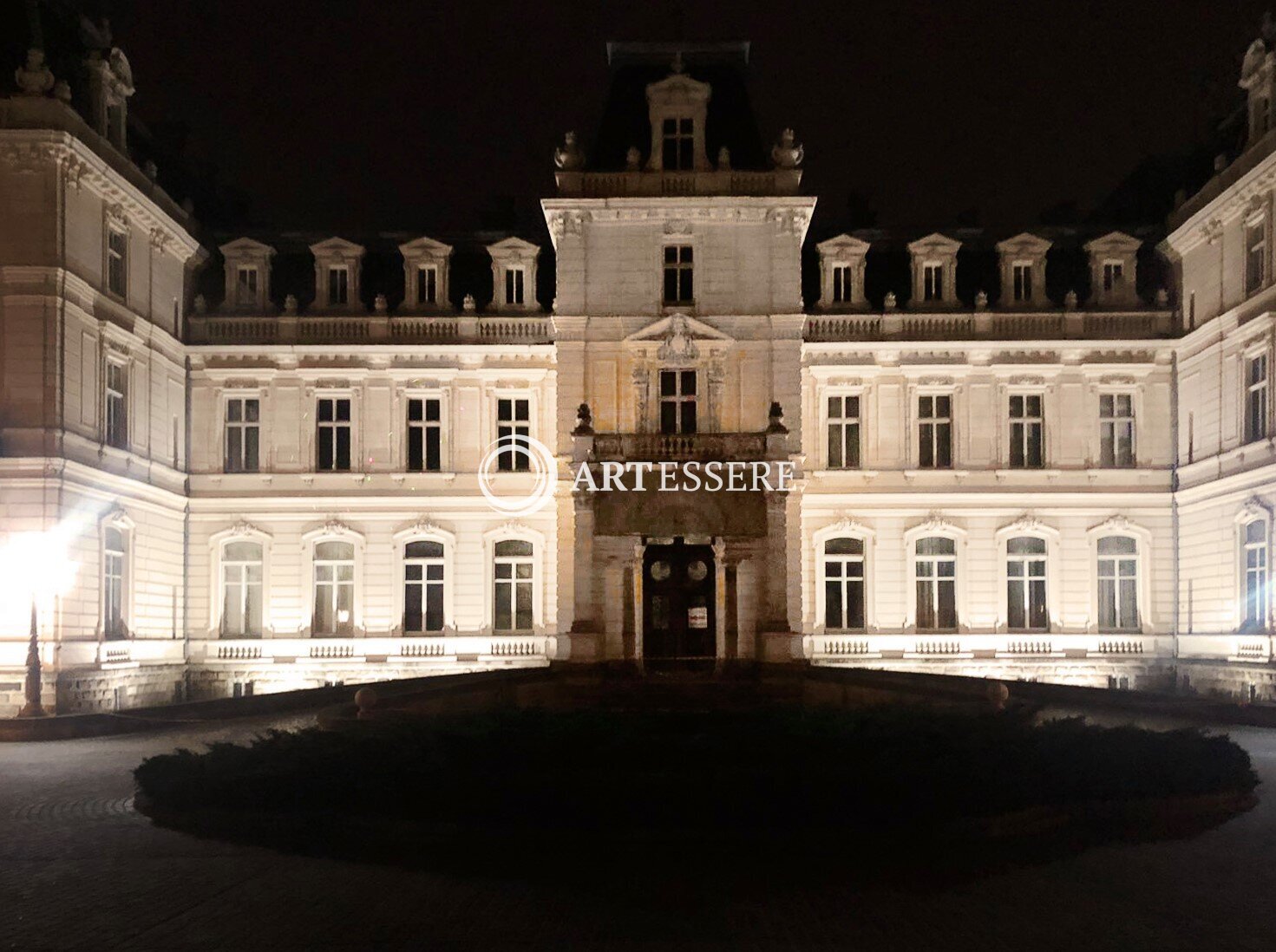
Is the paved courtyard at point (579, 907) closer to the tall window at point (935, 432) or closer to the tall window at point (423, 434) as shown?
the tall window at point (935, 432)

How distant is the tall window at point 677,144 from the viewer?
3825cm

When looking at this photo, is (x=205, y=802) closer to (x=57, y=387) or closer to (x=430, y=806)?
(x=430, y=806)

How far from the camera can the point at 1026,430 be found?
41.3 metres

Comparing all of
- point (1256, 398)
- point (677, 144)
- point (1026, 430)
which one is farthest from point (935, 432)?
point (677, 144)

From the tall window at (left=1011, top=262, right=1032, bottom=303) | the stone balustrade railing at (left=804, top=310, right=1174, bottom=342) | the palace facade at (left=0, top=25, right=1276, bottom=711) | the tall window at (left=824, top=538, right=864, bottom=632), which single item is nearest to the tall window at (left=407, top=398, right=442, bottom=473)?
the palace facade at (left=0, top=25, right=1276, bottom=711)

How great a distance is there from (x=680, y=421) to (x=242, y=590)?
13686 millimetres

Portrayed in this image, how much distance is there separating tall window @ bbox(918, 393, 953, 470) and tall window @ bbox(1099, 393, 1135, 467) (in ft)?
14.1

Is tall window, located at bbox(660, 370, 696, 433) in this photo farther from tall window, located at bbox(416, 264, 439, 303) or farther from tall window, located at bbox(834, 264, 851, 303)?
tall window, located at bbox(416, 264, 439, 303)

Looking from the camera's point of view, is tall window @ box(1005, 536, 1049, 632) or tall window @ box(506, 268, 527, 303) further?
tall window @ box(506, 268, 527, 303)

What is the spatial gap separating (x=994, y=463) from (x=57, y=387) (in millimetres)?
24754

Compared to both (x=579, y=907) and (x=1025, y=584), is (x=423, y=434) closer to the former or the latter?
(x=1025, y=584)

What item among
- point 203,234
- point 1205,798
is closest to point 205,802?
point 1205,798

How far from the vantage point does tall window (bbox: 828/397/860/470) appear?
4112cm

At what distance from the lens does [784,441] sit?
35.2m
